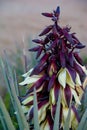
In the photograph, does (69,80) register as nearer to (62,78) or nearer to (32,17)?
(62,78)

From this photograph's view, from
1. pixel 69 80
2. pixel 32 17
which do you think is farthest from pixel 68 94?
pixel 32 17

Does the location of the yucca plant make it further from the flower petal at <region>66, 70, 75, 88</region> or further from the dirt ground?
the dirt ground

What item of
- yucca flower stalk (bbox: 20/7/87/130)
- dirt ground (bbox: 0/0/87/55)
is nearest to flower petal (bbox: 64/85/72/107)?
yucca flower stalk (bbox: 20/7/87/130)

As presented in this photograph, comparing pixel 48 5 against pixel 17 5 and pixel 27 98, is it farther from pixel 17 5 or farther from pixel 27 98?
pixel 27 98

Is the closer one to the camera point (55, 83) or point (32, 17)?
point (55, 83)

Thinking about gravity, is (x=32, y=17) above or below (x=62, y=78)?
below

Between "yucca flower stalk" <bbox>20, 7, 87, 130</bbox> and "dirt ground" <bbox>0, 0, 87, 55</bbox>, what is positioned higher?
"yucca flower stalk" <bbox>20, 7, 87, 130</bbox>
